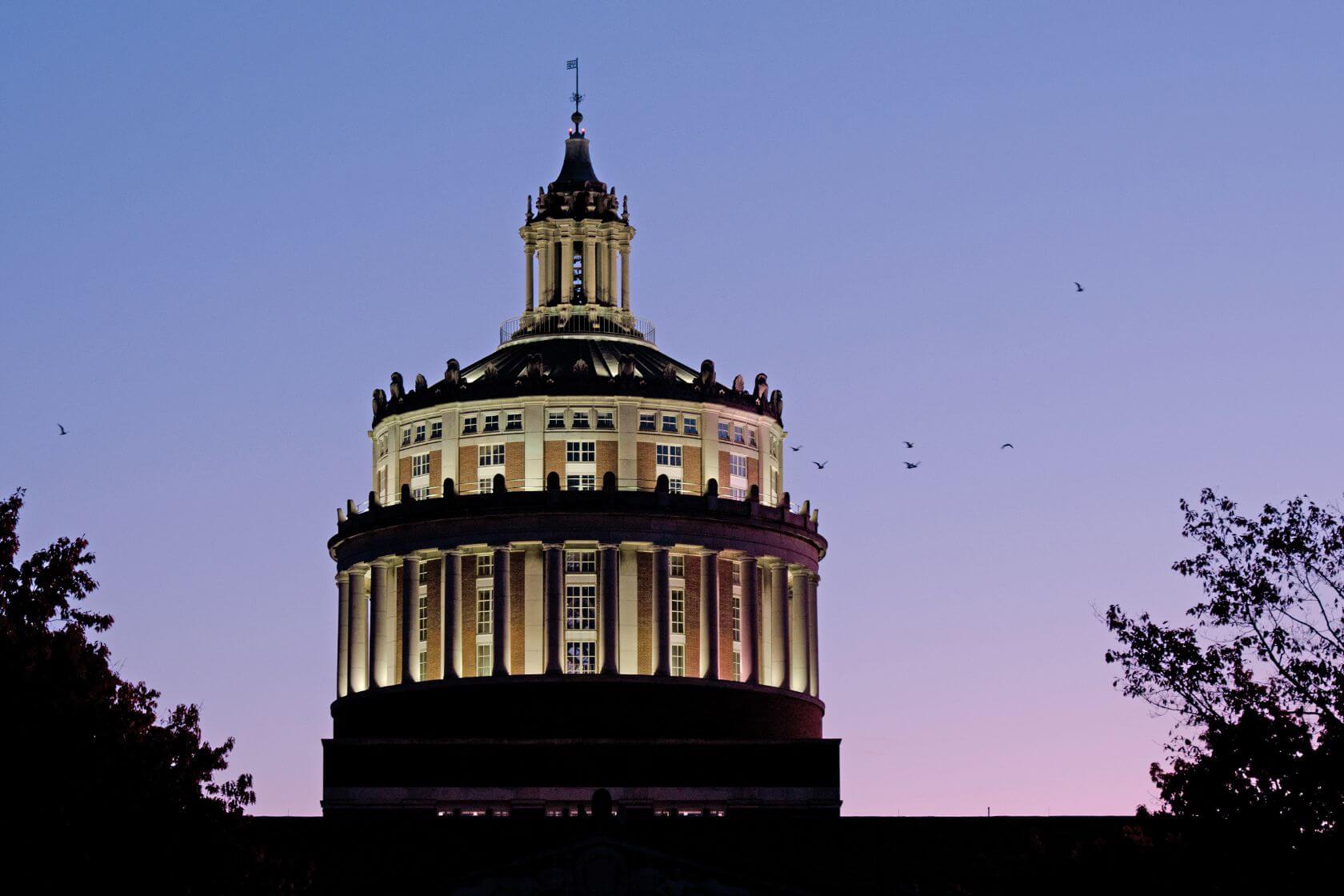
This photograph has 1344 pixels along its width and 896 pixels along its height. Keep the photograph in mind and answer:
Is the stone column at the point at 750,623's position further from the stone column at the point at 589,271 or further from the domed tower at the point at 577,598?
the stone column at the point at 589,271

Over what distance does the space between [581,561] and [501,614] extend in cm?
514

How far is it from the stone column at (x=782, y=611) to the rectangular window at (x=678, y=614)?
221 inches

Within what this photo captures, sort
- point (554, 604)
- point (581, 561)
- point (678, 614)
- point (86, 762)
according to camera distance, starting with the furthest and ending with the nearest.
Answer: point (581, 561)
point (678, 614)
point (554, 604)
point (86, 762)

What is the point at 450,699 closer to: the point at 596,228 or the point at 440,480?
the point at 440,480

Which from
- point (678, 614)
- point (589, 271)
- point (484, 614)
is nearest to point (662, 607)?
point (678, 614)

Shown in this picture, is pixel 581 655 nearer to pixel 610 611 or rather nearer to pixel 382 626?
pixel 610 611

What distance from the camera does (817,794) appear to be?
14662 cm

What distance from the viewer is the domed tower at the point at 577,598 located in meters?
147

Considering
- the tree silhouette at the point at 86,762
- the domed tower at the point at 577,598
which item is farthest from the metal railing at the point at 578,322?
the tree silhouette at the point at 86,762

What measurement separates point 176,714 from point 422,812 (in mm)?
47531

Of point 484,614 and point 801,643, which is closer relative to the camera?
point 484,614

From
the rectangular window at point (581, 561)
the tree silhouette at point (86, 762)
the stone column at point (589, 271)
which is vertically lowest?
the tree silhouette at point (86, 762)

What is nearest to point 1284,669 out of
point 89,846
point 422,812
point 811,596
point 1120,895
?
point 1120,895

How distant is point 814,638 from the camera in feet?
525
